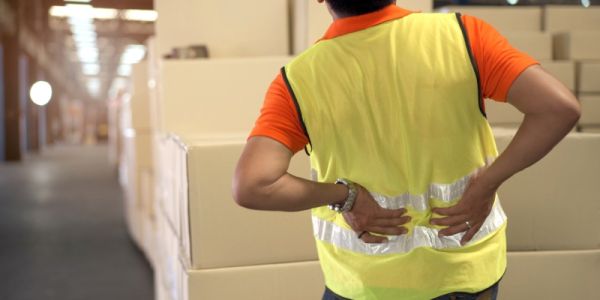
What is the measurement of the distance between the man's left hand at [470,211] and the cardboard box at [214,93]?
1.78 metres

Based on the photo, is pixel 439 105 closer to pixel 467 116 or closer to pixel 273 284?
pixel 467 116

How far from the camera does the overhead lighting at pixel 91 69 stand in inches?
1274

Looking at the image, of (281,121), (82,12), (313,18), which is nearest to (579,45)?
(313,18)

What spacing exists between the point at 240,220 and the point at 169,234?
2.36 ft

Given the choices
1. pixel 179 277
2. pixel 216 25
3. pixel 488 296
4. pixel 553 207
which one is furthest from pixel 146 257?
pixel 488 296

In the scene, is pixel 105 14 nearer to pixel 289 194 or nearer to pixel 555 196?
pixel 555 196

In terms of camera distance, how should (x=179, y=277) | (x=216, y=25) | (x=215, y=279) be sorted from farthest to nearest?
(x=216, y=25) < (x=179, y=277) < (x=215, y=279)

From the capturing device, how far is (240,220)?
207cm

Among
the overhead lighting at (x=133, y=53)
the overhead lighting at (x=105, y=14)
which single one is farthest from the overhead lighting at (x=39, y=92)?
the overhead lighting at (x=105, y=14)

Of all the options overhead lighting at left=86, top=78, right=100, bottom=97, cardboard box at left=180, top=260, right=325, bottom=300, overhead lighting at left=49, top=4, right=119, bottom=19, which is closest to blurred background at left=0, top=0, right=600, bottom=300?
cardboard box at left=180, top=260, right=325, bottom=300

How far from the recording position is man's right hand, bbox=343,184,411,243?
1233mm

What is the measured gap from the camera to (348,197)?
122cm

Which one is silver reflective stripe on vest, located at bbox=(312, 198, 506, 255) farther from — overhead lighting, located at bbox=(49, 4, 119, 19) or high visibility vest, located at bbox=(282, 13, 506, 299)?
overhead lighting, located at bbox=(49, 4, 119, 19)

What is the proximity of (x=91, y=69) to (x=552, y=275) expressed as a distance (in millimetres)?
33980
